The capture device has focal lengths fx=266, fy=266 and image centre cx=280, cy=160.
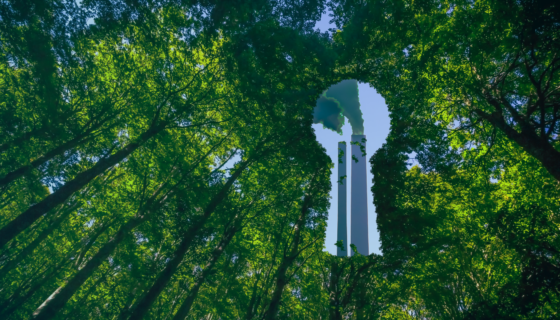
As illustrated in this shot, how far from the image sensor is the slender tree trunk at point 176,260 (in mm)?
8383

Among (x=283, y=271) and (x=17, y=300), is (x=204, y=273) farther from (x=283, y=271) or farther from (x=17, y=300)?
(x=17, y=300)

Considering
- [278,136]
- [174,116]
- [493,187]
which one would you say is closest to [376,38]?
[278,136]

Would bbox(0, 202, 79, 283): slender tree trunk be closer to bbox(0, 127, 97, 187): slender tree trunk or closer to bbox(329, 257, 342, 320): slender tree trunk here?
bbox(0, 127, 97, 187): slender tree trunk

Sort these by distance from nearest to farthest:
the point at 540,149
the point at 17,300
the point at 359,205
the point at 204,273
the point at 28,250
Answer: the point at 540,149, the point at 204,273, the point at 28,250, the point at 17,300, the point at 359,205

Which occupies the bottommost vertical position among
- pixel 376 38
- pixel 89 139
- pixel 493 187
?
pixel 89 139

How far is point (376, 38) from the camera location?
1209 centimetres

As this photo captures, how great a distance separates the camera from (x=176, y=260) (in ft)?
30.3

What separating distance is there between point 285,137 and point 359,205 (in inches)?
989

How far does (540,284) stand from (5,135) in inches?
615

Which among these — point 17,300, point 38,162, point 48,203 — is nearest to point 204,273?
point 48,203

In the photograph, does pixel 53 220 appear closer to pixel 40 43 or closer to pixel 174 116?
pixel 174 116

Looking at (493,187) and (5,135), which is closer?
(5,135)

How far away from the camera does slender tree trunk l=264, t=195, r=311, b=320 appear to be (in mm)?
9867

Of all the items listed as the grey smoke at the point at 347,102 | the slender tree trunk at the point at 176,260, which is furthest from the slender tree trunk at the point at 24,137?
the grey smoke at the point at 347,102
